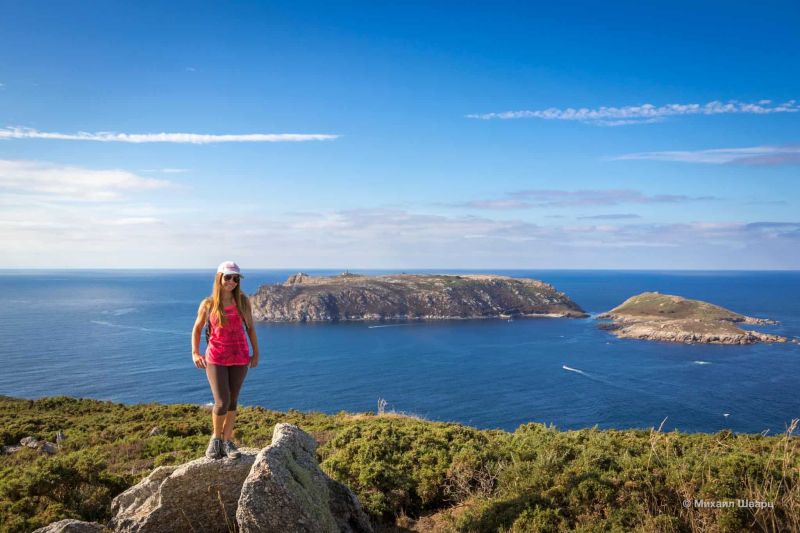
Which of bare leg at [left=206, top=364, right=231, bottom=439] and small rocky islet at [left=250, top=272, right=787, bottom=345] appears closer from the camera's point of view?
bare leg at [left=206, top=364, right=231, bottom=439]

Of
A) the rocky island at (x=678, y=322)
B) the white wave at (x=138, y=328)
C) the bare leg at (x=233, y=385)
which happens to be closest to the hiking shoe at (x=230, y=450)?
the bare leg at (x=233, y=385)

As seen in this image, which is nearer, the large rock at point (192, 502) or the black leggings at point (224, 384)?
the large rock at point (192, 502)

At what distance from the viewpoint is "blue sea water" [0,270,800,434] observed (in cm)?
6378

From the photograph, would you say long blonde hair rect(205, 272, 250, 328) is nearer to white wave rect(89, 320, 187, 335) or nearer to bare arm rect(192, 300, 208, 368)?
bare arm rect(192, 300, 208, 368)

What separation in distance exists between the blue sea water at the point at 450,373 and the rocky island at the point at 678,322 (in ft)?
23.2

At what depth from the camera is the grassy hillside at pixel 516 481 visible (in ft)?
23.2

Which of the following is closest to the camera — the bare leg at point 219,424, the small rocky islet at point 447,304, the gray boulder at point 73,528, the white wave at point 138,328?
the gray boulder at point 73,528

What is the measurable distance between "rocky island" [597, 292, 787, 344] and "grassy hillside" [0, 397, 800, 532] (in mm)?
126109

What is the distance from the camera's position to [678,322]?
432ft

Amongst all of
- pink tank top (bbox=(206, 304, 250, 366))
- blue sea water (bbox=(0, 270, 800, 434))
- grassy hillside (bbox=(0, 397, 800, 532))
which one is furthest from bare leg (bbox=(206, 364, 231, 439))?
blue sea water (bbox=(0, 270, 800, 434))

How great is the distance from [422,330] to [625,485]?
135607 millimetres

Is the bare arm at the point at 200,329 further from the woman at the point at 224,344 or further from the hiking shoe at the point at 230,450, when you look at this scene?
the hiking shoe at the point at 230,450

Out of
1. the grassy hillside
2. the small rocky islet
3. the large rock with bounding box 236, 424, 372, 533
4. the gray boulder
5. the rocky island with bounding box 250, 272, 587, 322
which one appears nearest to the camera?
the large rock with bounding box 236, 424, 372, 533

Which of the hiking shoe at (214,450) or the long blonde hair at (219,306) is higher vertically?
the long blonde hair at (219,306)
